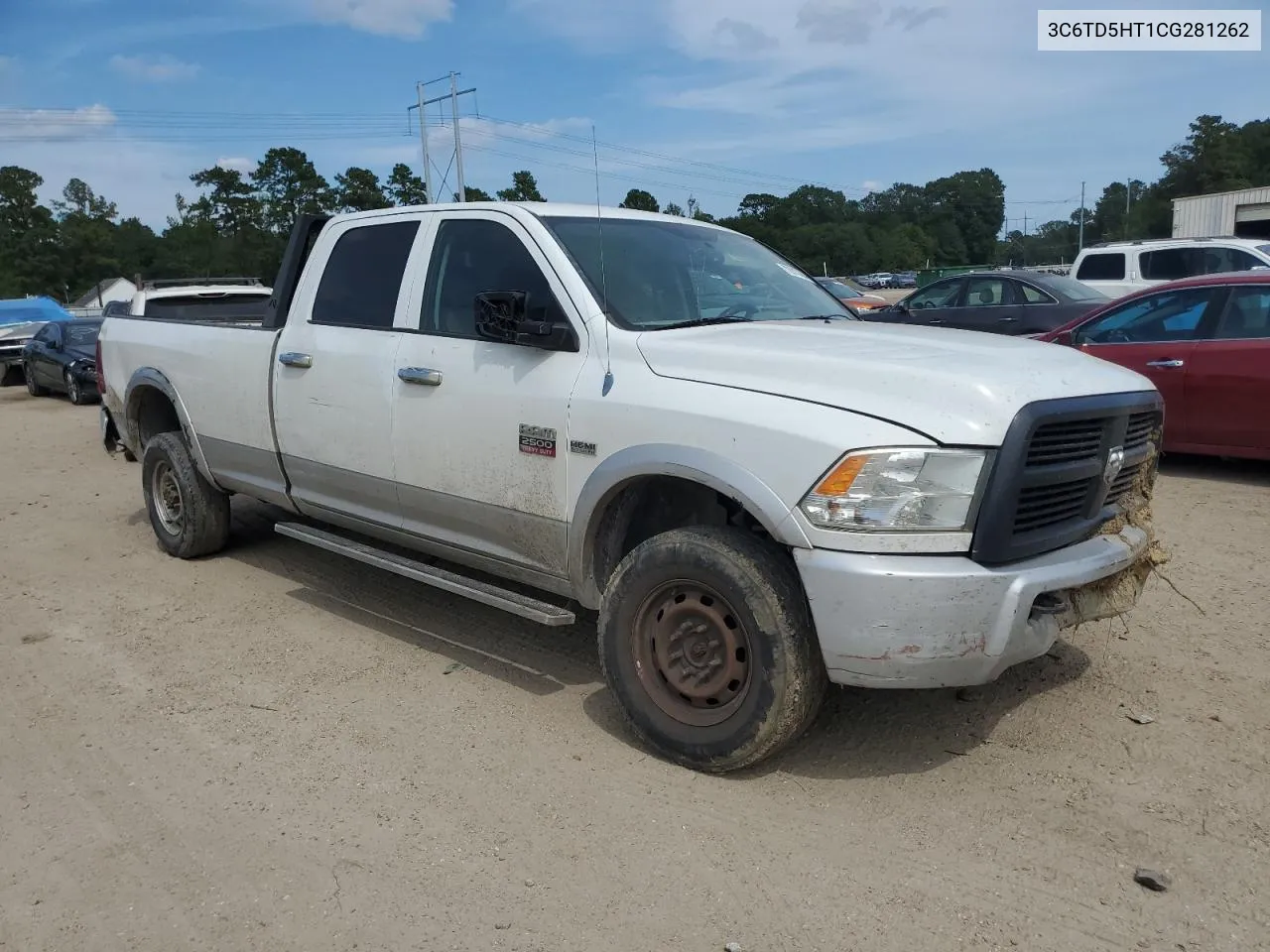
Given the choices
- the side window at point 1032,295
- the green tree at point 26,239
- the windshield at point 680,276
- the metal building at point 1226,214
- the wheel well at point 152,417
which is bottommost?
the wheel well at point 152,417

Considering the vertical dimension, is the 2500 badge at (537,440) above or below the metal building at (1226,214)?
below

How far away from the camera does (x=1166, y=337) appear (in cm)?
808

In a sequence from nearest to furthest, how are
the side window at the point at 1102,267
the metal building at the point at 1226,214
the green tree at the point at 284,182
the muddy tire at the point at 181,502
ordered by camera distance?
the muddy tire at the point at 181,502
the side window at the point at 1102,267
the metal building at the point at 1226,214
the green tree at the point at 284,182

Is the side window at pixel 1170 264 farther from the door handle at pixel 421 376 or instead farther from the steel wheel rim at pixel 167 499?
the steel wheel rim at pixel 167 499

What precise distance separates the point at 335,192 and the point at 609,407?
71.7 meters

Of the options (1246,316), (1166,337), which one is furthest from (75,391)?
(1246,316)

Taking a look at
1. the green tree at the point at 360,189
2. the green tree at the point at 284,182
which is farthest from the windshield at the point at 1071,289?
the green tree at the point at 284,182

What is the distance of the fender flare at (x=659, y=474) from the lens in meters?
3.26

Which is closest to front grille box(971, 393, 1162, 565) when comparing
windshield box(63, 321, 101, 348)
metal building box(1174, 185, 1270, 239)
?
windshield box(63, 321, 101, 348)

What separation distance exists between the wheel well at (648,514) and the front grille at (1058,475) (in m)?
0.96

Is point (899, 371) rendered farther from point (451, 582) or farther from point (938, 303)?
point (938, 303)

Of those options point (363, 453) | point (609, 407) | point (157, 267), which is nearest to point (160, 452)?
point (363, 453)

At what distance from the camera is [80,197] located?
114312 millimetres

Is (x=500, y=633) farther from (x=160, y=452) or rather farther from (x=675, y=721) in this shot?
(x=160, y=452)
